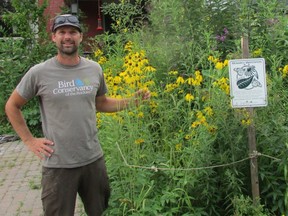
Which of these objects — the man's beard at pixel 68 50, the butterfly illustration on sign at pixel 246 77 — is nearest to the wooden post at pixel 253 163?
the butterfly illustration on sign at pixel 246 77

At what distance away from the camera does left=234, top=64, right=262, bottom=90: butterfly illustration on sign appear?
3.56 meters

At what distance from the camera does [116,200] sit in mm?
3713

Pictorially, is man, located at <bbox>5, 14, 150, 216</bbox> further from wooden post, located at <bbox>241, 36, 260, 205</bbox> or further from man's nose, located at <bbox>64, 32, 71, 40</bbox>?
wooden post, located at <bbox>241, 36, 260, 205</bbox>

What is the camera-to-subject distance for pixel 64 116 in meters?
3.21

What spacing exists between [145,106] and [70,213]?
3.75ft

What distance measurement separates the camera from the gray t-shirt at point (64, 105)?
3.20 m

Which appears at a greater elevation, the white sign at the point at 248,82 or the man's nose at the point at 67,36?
the man's nose at the point at 67,36

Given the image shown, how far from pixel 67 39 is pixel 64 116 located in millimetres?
558

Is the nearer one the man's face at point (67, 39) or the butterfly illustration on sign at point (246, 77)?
the man's face at point (67, 39)

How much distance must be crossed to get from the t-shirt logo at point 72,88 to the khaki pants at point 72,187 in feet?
1.82

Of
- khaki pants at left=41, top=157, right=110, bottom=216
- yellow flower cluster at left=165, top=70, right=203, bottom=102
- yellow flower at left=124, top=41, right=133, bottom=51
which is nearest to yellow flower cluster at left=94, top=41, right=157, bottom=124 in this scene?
yellow flower cluster at left=165, top=70, right=203, bottom=102

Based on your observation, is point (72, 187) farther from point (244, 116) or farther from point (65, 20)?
point (244, 116)

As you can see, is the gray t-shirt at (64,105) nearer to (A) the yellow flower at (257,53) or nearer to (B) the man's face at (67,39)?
(B) the man's face at (67,39)

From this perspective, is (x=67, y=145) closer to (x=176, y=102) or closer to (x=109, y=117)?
(x=109, y=117)
